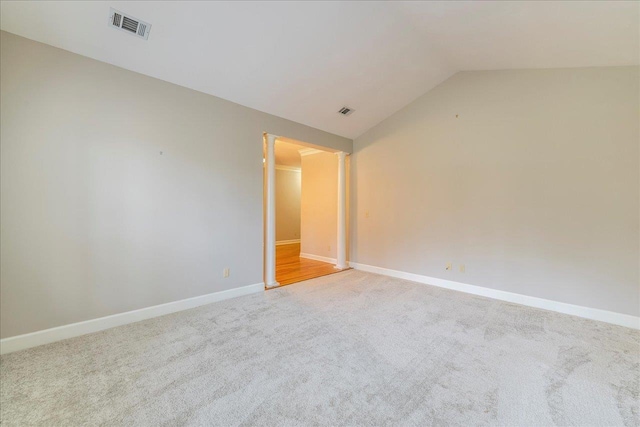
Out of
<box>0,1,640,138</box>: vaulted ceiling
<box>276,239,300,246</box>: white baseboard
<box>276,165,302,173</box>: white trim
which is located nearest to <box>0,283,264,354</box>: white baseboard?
<box>0,1,640,138</box>: vaulted ceiling

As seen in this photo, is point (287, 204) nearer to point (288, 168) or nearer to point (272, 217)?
point (288, 168)

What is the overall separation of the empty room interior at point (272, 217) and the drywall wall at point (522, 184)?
3 cm

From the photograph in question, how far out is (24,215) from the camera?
85.1 inches

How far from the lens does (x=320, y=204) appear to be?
601cm

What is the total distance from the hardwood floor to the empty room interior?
46cm

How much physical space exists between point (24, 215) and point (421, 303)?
13.7 feet

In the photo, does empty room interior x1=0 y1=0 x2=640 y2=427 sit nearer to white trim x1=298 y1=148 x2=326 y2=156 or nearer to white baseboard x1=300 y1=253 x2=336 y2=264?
white baseboard x1=300 y1=253 x2=336 y2=264

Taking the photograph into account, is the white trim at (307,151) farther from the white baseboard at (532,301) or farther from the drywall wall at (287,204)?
the white baseboard at (532,301)

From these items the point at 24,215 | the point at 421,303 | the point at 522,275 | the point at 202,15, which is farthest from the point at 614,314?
the point at 24,215

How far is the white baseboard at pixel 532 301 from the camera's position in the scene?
2746 mm

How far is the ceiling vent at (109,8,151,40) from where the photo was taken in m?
2.10

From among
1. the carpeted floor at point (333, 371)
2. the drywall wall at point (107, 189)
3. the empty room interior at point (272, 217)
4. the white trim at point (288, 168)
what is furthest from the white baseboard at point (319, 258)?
the white trim at point (288, 168)

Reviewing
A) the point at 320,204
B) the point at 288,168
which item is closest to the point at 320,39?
the point at 320,204

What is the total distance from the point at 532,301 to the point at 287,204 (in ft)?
22.3
